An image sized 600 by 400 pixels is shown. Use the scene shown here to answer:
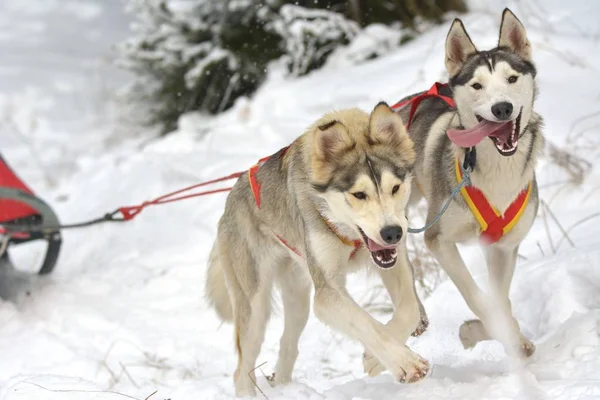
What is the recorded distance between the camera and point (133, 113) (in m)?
11.2

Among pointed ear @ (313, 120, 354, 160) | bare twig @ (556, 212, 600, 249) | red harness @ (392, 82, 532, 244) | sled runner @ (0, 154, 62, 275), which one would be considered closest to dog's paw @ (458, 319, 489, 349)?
red harness @ (392, 82, 532, 244)

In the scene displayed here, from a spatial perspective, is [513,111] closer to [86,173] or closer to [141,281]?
[141,281]

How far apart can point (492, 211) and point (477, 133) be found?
0.39m

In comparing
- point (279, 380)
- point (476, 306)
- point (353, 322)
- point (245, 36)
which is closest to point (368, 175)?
point (353, 322)

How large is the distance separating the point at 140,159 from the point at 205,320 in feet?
13.8

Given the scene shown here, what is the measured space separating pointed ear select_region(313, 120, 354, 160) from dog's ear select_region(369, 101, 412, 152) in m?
0.11

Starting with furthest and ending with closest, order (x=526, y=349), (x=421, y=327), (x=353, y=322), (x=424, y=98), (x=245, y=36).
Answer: (x=245, y=36) < (x=424, y=98) < (x=421, y=327) < (x=526, y=349) < (x=353, y=322)

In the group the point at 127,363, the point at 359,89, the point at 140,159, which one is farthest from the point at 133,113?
the point at 127,363

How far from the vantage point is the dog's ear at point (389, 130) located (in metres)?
2.91

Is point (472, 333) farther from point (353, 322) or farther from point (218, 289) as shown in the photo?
point (218, 289)

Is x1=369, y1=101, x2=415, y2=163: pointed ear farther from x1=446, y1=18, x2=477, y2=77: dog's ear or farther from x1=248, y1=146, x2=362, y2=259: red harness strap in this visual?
x1=446, y1=18, x2=477, y2=77: dog's ear

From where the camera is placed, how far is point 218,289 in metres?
4.04

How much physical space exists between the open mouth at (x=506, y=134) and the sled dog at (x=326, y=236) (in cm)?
42

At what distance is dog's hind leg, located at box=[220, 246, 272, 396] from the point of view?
3.64m
